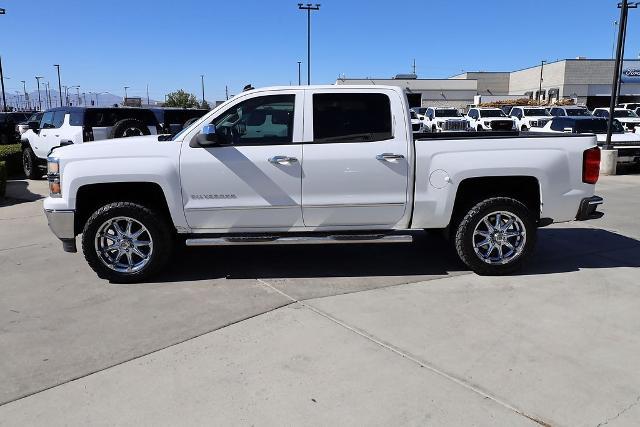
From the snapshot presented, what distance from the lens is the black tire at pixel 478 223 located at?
535 centimetres

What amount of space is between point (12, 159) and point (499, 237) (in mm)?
13174

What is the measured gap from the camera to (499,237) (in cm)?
545

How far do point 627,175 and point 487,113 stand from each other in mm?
15846

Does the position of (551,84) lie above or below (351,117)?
above

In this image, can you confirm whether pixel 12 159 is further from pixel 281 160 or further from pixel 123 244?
pixel 281 160

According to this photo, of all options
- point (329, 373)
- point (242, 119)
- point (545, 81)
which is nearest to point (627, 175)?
point (242, 119)

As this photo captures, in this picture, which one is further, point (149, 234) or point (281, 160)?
point (149, 234)

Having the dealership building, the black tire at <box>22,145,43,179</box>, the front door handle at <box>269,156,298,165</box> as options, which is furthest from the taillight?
the dealership building

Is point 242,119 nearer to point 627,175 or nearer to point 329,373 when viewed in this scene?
point 329,373

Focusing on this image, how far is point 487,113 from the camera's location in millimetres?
28875

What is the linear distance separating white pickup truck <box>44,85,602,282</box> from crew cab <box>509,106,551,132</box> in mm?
21477

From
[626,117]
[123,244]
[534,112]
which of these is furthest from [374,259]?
[626,117]

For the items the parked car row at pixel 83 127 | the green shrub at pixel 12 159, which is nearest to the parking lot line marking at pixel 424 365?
the parked car row at pixel 83 127

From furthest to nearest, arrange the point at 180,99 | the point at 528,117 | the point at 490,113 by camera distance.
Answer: the point at 180,99, the point at 490,113, the point at 528,117
